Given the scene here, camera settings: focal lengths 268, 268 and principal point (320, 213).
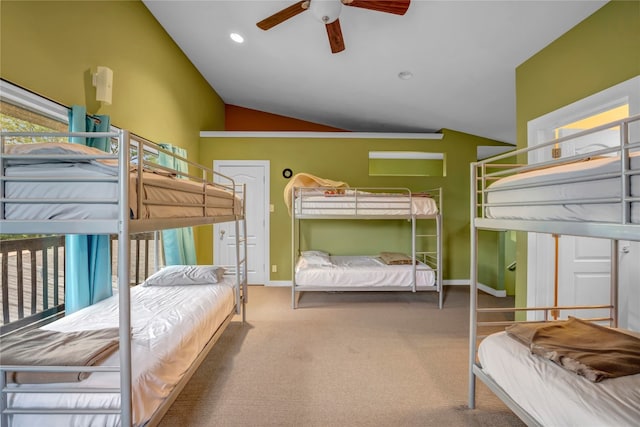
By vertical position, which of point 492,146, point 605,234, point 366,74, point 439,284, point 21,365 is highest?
point 366,74

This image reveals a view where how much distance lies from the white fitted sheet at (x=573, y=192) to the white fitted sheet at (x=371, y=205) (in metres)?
2.10

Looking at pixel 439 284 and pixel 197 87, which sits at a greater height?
pixel 197 87

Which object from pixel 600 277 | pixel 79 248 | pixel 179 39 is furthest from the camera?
pixel 179 39

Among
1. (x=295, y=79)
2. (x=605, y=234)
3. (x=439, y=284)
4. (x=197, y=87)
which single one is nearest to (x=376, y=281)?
(x=439, y=284)

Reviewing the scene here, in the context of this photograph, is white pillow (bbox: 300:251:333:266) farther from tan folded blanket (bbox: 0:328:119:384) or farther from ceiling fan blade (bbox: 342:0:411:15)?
ceiling fan blade (bbox: 342:0:411:15)

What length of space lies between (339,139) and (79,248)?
364 cm

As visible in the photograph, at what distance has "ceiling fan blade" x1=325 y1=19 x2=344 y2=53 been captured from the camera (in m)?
2.10

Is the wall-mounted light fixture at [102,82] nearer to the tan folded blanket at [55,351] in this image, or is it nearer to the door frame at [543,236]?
the tan folded blanket at [55,351]

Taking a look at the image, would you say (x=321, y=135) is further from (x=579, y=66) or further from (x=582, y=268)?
(x=582, y=268)

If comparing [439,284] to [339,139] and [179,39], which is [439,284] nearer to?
[339,139]

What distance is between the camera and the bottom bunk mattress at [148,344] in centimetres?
109

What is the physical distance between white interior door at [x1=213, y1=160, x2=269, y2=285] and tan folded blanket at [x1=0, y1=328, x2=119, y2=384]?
303 centimetres

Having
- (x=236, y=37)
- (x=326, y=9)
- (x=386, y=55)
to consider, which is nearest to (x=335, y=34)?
(x=326, y=9)

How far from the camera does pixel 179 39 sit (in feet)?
11.2
